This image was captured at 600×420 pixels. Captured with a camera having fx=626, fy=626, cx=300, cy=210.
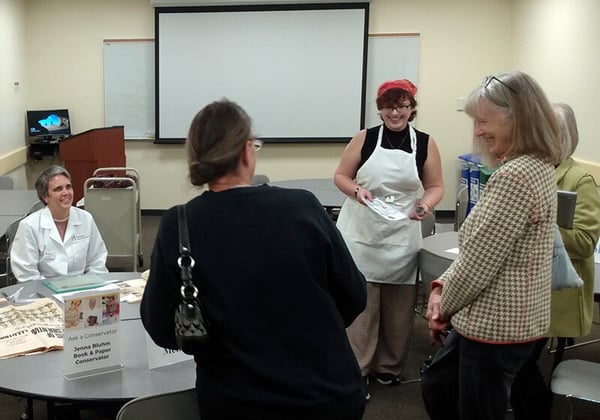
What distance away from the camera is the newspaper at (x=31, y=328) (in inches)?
72.4

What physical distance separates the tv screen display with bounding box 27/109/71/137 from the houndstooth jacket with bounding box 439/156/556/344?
5.94 meters

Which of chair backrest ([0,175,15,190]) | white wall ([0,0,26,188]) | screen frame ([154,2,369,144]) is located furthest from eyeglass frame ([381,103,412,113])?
white wall ([0,0,26,188])

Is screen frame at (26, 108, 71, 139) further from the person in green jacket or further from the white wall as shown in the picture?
the person in green jacket

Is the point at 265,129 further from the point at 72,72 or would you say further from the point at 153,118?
the point at 72,72

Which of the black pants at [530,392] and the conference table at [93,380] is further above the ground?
the conference table at [93,380]

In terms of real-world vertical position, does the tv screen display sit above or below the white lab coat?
above

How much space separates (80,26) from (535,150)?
20.3 feet

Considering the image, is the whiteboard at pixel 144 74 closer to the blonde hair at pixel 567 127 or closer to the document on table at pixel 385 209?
the document on table at pixel 385 209

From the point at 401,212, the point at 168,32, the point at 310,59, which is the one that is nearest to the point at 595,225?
the point at 401,212

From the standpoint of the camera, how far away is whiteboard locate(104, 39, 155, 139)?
6691 millimetres

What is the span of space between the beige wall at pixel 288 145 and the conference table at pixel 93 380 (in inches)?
184

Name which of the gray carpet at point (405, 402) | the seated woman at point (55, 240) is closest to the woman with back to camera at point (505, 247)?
the gray carpet at point (405, 402)

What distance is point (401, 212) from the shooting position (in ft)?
9.36

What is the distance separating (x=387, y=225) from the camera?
2838 millimetres
